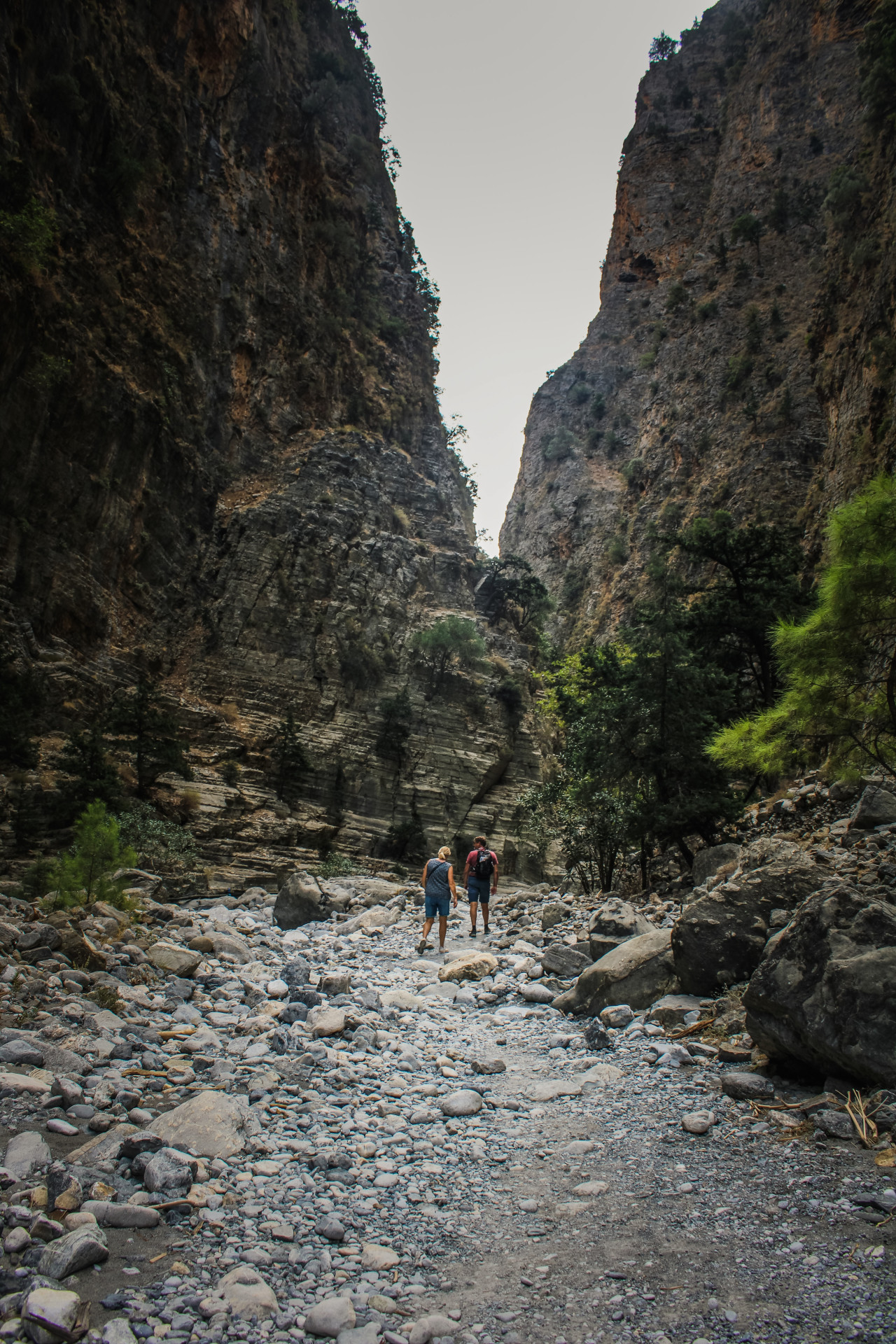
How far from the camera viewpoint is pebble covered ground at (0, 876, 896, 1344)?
244 centimetres

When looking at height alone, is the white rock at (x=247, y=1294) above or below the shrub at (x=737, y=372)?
below

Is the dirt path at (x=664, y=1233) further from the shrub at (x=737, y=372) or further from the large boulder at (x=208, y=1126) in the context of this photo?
the shrub at (x=737, y=372)

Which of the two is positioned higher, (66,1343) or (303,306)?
(303,306)

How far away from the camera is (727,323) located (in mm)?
37469

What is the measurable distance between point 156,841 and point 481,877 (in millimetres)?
8611

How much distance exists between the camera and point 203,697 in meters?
24.7

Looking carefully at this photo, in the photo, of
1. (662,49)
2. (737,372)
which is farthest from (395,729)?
(662,49)

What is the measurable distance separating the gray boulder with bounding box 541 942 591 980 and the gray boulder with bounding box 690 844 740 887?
344 cm

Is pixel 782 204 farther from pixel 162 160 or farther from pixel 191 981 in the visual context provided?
pixel 191 981

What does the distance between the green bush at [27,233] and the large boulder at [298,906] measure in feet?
56.4

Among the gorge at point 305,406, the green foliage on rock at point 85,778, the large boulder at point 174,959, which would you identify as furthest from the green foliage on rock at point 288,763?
the large boulder at point 174,959

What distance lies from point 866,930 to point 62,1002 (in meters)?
6.00

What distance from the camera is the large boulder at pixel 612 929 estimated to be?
775 centimetres

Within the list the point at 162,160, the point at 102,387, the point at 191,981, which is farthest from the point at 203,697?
the point at 162,160
